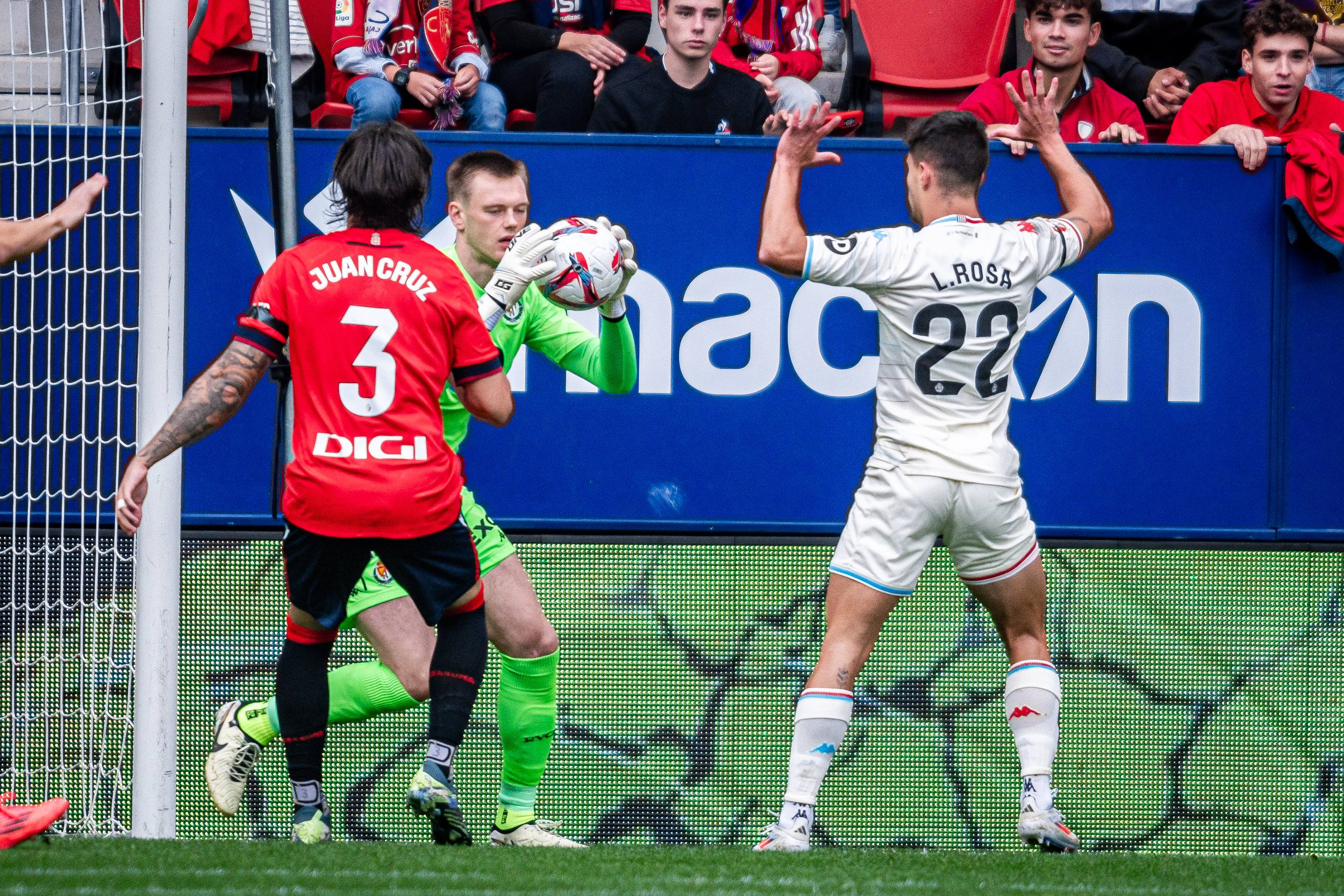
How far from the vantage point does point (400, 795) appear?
18.2 feet

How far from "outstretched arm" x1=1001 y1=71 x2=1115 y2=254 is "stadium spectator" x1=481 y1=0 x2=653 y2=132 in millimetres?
2317

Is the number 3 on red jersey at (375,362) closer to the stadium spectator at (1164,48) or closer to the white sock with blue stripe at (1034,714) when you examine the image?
the white sock with blue stripe at (1034,714)

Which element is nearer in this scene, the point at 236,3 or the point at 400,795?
the point at 400,795

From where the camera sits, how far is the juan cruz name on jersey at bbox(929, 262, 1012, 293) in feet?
13.6

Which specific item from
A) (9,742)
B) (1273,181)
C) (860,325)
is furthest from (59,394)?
(1273,181)

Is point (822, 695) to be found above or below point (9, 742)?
above

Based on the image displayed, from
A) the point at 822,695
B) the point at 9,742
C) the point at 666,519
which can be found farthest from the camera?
the point at 666,519

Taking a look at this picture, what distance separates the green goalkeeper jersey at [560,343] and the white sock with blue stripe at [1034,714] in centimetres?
142

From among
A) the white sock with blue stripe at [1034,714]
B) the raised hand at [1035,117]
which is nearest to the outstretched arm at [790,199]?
the raised hand at [1035,117]

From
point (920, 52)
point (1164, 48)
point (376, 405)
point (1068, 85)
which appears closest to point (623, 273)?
point (376, 405)

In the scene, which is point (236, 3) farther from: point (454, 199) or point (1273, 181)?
point (1273, 181)

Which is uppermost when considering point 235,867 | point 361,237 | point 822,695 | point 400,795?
point 361,237

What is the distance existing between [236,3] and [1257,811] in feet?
16.8

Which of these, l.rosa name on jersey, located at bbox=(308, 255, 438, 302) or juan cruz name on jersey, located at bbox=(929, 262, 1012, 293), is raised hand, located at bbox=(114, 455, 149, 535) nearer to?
l.rosa name on jersey, located at bbox=(308, 255, 438, 302)
